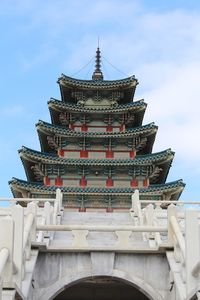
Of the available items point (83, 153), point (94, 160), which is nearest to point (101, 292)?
point (94, 160)

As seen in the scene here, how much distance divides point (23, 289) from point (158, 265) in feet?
9.39

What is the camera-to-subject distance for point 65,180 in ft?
112

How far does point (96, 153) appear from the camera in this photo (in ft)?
116

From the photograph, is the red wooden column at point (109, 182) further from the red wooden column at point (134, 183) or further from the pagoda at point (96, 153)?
the red wooden column at point (134, 183)

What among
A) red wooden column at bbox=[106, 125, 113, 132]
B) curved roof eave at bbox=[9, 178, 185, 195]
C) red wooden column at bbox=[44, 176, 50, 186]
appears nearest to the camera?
curved roof eave at bbox=[9, 178, 185, 195]

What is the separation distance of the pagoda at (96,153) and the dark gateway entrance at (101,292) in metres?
17.7

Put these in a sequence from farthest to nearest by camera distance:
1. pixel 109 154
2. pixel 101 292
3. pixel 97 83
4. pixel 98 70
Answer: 1. pixel 98 70
2. pixel 97 83
3. pixel 109 154
4. pixel 101 292

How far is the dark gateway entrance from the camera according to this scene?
13695 mm

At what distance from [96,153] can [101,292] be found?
21461mm

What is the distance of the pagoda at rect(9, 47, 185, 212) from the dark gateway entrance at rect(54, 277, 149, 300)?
17730 millimetres

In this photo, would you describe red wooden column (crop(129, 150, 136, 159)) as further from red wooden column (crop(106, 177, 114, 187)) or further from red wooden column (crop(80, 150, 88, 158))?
→ red wooden column (crop(80, 150, 88, 158))

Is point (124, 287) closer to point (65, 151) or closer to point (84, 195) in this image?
point (84, 195)

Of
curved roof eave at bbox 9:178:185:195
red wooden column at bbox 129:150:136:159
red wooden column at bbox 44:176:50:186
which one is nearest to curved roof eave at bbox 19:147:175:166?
red wooden column at bbox 44:176:50:186

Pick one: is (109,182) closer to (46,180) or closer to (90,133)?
(90,133)
